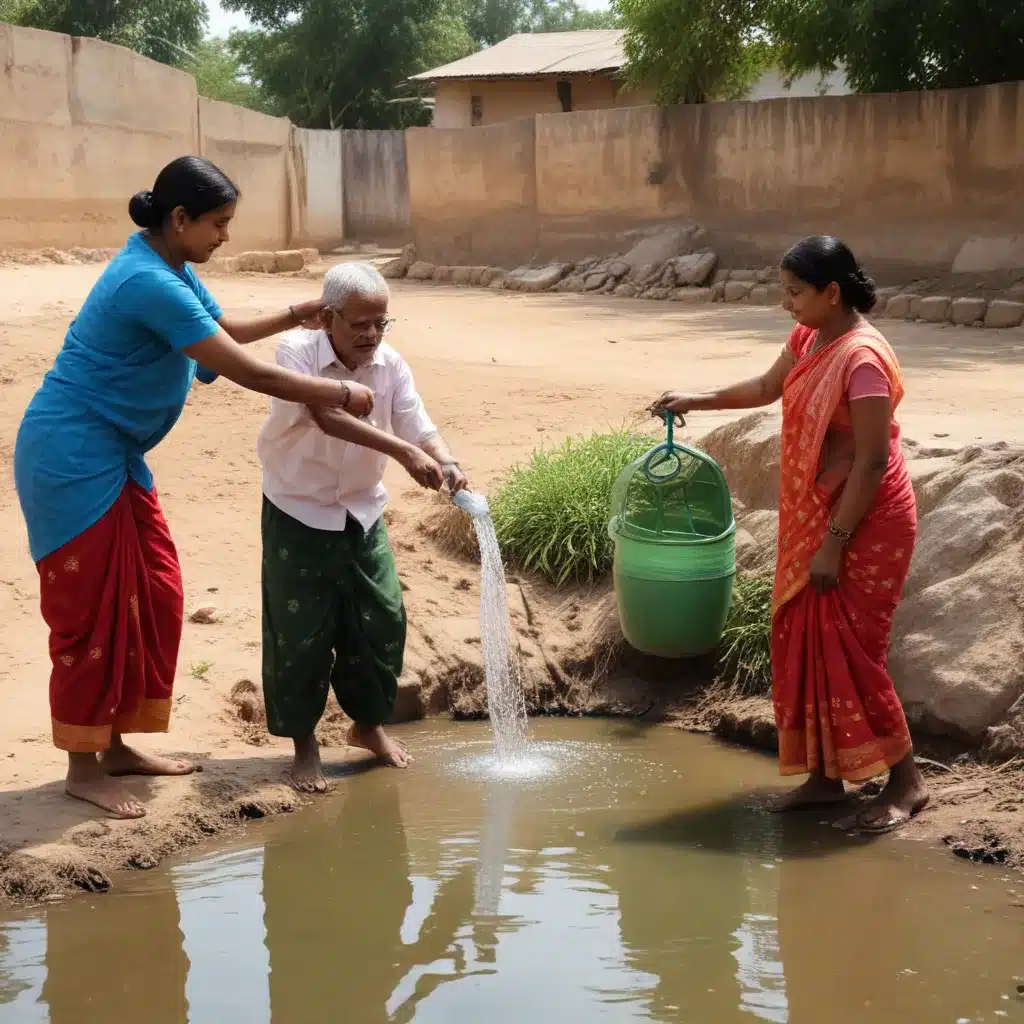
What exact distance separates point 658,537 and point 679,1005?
7.85ft

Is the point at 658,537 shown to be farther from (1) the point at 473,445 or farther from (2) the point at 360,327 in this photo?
(1) the point at 473,445

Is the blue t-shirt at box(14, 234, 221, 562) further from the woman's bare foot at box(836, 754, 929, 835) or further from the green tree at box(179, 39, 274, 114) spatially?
the green tree at box(179, 39, 274, 114)

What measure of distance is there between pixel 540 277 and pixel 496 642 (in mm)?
11859

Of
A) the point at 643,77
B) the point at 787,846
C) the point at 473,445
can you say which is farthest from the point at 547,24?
the point at 787,846

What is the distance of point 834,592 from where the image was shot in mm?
4055

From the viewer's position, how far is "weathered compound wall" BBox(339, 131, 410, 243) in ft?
81.9

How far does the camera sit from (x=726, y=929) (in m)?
3.57

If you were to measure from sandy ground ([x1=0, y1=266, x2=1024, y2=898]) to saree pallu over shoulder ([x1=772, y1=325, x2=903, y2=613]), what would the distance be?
69.1 inches

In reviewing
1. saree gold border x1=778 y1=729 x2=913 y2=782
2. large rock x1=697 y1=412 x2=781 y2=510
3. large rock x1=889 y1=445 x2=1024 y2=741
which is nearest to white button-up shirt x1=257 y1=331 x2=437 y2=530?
saree gold border x1=778 y1=729 x2=913 y2=782

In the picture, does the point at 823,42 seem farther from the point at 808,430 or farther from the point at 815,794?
the point at 815,794

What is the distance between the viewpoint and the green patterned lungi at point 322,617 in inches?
171

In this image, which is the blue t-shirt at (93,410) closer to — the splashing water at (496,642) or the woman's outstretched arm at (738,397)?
the splashing water at (496,642)

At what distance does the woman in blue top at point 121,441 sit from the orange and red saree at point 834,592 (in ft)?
4.17

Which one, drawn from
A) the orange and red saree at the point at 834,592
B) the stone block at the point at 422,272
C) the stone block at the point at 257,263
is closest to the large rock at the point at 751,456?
the orange and red saree at the point at 834,592
